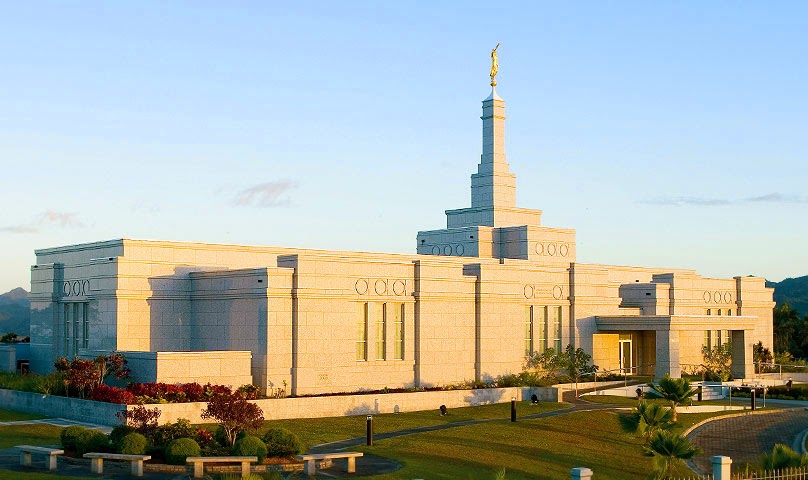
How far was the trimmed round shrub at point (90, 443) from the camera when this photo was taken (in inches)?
1105

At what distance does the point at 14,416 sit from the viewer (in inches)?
1505

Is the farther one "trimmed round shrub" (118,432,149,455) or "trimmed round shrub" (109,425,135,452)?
"trimmed round shrub" (109,425,135,452)

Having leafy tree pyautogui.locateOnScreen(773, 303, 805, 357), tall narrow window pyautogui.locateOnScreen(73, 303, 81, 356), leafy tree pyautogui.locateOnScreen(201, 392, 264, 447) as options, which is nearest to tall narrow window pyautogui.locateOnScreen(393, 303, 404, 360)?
tall narrow window pyautogui.locateOnScreen(73, 303, 81, 356)

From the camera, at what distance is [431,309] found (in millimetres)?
47781

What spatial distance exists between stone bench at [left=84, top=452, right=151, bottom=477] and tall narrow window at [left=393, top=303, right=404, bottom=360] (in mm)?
21163

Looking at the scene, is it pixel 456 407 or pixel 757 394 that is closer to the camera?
pixel 456 407

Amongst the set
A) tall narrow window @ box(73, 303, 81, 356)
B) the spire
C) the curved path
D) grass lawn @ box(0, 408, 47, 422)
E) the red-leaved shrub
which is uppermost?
the spire

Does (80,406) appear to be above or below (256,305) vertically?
below

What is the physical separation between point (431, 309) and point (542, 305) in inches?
338

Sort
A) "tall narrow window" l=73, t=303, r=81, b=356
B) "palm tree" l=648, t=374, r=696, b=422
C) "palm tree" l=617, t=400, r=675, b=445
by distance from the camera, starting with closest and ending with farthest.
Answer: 1. "palm tree" l=617, t=400, r=675, b=445
2. "palm tree" l=648, t=374, r=696, b=422
3. "tall narrow window" l=73, t=303, r=81, b=356

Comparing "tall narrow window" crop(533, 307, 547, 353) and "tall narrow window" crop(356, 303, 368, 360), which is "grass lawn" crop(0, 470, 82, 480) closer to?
A: "tall narrow window" crop(356, 303, 368, 360)

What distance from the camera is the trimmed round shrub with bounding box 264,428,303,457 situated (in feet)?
94.3

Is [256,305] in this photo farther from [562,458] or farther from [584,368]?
[584,368]

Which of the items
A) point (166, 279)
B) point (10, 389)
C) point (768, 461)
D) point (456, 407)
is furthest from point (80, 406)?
point (768, 461)
